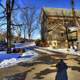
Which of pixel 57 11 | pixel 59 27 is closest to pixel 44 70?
pixel 59 27

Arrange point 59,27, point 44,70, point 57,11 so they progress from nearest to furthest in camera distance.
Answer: point 44,70 < point 59,27 < point 57,11

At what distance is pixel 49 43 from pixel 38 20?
876 inches

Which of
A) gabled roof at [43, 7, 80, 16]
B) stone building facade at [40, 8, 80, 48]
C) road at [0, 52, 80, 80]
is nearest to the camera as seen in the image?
road at [0, 52, 80, 80]

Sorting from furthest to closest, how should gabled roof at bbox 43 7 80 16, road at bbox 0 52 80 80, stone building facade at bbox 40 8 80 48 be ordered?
gabled roof at bbox 43 7 80 16 < stone building facade at bbox 40 8 80 48 < road at bbox 0 52 80 80

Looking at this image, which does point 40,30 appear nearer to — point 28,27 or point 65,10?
point 28,27

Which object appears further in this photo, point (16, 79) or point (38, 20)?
point (38, 20)

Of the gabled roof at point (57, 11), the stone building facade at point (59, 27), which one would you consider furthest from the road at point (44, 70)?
the gabled roof at point (57, 11)

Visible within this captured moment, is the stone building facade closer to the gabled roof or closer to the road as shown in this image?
the gabled roof

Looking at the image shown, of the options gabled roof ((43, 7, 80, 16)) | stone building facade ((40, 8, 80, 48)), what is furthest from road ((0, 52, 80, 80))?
gabled roof ((43, 7, 80, 16))

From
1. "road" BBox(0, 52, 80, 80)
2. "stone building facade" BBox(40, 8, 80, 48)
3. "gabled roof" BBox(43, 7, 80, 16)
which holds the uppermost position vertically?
"gabled roof" BBox(43, 7, 80, 16)

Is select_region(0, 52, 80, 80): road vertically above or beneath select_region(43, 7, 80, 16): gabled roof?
beneath

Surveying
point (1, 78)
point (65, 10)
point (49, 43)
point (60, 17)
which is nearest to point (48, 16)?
point (60, 17)

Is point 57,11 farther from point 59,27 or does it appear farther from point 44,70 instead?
point 44,70

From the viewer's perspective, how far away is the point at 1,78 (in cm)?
1159
